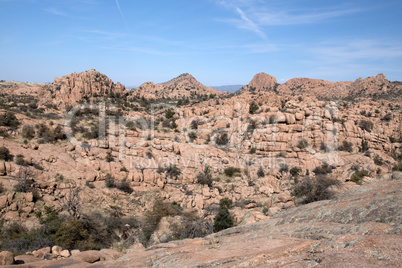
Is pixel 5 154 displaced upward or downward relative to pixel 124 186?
upward

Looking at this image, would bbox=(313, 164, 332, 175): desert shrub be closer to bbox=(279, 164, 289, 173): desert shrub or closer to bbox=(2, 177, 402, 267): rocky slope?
bbox=(279, 164, 289, 173): desert shrub

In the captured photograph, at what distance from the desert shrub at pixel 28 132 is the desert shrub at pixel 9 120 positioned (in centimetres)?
83

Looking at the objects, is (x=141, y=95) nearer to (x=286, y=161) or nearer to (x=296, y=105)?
(x=296, y=105)

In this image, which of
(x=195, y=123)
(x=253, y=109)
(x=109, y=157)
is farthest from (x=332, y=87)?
(x=109, y=157)

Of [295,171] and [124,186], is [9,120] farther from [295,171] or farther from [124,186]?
[295,171]

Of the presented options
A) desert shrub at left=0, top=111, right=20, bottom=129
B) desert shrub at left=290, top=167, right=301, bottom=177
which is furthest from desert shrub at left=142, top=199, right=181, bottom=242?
desert shrub at left=0, top=111, right=20, bottom=129

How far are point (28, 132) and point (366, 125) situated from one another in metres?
36.3

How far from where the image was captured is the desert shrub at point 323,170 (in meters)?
23.0

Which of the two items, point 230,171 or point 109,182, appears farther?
point 230,171

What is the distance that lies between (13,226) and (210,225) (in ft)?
33.3

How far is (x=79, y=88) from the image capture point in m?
37.0

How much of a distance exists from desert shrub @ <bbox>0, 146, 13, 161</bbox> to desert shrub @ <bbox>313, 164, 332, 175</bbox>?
2536 centimetres

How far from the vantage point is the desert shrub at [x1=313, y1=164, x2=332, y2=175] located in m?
23.0

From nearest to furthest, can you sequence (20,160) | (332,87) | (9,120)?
(20,160)
(9,120)
(332,87)
